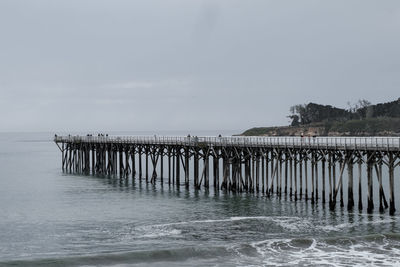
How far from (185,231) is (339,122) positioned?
138611mm

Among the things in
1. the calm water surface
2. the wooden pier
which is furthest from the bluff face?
the calm water surface

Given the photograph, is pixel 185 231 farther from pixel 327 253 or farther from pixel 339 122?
pixel 339 122

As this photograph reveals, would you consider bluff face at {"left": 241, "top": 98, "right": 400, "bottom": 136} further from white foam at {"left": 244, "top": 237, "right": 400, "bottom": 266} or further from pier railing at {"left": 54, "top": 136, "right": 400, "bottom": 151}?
white foam at {"left": 244, "top": 237, "right": 400, "bottom": 266}

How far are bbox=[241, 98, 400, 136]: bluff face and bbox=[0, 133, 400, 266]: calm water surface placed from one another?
4230 inches

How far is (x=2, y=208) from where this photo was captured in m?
47.4

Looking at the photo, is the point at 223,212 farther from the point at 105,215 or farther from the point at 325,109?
the point at 325,109

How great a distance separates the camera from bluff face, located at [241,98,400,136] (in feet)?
518

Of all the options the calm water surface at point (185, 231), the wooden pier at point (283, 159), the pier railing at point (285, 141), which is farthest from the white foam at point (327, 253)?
the pier railing at point (285, 141)

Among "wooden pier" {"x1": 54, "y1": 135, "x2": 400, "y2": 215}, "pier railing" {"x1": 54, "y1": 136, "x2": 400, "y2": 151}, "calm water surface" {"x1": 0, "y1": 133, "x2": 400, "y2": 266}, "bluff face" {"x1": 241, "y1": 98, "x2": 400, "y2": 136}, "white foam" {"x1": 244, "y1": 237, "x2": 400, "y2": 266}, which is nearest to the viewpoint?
"white foam" {"x1": 244, "y1": 237, "x2": 400, "y2": 266}

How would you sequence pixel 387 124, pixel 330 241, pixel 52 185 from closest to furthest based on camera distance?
pixel 330 241 → pixel 52 185 → pixel 387 124

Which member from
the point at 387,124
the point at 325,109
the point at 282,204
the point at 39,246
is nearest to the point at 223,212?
the point at 282,204

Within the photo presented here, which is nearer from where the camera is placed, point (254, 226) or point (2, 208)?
point (254, 226)

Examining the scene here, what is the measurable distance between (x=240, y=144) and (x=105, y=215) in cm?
1639

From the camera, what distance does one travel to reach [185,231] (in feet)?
120
